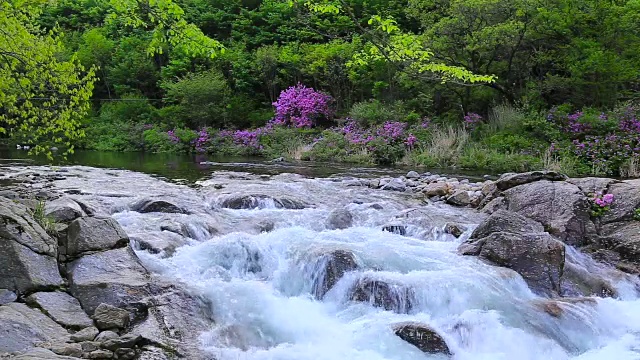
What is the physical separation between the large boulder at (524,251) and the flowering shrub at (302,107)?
54.1 ft

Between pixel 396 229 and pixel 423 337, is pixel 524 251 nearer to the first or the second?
pixel 396 229

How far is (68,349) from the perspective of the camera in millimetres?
3506

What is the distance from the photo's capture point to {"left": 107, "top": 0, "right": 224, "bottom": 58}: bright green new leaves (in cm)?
378

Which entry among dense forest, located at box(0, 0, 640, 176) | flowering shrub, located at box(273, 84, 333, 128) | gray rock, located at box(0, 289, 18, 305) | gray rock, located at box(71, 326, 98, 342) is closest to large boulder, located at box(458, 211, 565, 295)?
dense forest, located at box(0, 0, 640, 176)

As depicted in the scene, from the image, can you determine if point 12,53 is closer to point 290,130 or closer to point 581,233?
point 581,233

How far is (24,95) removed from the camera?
610 centimetres

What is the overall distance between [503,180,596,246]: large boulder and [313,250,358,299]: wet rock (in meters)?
3.50

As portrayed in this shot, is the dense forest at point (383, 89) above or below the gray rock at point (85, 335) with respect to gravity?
above

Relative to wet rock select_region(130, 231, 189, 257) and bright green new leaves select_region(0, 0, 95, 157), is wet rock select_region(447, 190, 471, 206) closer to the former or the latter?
wet rock select_region(130, 231, 189, 257)

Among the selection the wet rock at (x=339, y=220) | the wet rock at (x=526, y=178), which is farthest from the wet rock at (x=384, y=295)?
the wet rock at (x=526, y=178)

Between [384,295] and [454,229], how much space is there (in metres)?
2.67

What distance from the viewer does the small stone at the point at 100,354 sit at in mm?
3496

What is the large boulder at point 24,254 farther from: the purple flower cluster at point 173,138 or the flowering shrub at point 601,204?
the purple flower cluster at point 173,138

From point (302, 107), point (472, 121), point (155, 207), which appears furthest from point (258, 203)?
point (302, 107)
